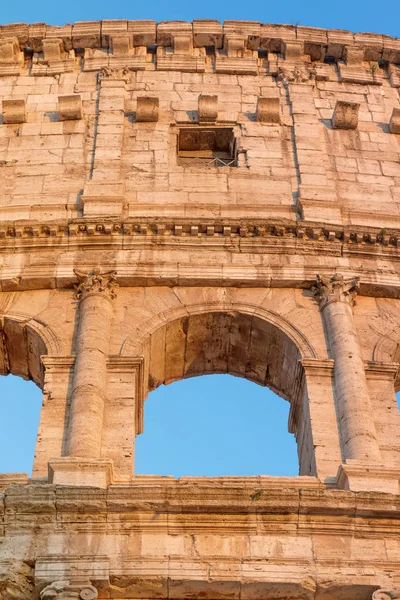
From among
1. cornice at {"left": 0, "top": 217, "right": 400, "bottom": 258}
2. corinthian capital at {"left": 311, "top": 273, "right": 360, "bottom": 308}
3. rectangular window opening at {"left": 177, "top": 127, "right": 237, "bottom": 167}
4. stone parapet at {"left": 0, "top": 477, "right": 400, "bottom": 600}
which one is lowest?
stone parapet at {"left": 0, "top": 477, "right": 400, "bottom": 600}

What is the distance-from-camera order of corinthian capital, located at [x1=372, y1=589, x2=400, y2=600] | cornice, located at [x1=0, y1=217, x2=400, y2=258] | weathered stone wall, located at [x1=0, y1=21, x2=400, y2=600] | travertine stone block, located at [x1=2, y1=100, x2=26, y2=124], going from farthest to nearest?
1. travertine stone block, located at [x1=2, y1=100, x2=26, y2=124]
2. cornice, located at [x1=0, y1=217, x2=400, y2=258]
3. weathered stone wall, located at [x1=0, y1=21, x2=400, y2=600]
4. corinthian capital, located at [x1=372, y1=589, x2=400, y2=600]

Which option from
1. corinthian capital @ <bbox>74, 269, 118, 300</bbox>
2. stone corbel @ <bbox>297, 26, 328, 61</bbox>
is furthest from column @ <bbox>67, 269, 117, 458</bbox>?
stone corbel @ <bbox>297, 26, 328, 61</bbox>

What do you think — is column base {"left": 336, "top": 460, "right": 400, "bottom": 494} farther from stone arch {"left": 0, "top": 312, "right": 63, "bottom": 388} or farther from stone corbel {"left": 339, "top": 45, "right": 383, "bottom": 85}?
stone corbel {"left": 339, "top": 45, "right": 383, "bottom": 85}

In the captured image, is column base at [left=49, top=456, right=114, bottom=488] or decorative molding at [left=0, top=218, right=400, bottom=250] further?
decorative molding at [left=0, top=218, right=400, bottom=250]

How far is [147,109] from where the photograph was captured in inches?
803

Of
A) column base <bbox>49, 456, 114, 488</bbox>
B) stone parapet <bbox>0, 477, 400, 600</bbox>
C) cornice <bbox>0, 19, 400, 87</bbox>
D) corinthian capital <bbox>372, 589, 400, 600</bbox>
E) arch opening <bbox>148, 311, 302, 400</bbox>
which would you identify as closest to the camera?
corinthian capital <bbox>372, 589, 400, 600</bbox>

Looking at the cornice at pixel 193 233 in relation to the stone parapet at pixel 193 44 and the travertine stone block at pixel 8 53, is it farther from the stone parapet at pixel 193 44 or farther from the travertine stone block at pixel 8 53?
the travertine stone block at pixel 8 53

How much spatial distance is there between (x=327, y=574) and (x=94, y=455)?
343cm

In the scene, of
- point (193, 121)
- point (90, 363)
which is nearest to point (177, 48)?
point (193, 121)

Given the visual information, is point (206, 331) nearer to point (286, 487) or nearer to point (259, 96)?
point (286, 487)

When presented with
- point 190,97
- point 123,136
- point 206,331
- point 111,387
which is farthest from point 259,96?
point 111,387

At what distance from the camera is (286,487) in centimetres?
1298

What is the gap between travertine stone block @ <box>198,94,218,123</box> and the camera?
20391 mm

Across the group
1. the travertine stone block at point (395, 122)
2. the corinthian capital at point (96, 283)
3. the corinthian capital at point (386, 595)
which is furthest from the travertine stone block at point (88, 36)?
the corinthian capital at point (386, 595)
